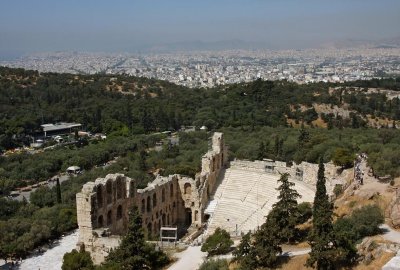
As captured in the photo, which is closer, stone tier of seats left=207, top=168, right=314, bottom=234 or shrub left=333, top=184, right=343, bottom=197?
shrub left=333, top=184, right=343, bottom=197

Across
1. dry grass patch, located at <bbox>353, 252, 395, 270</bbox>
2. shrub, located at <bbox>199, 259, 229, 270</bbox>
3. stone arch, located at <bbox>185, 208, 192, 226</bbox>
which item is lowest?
stone arch, located at <bbox>185, 208, 192, 226</bbox>

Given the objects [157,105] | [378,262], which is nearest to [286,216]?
[378,262]

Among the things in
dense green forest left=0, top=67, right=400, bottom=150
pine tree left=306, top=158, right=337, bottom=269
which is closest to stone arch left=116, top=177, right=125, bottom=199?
pine tree left=306, top=158, right=337, bottom=269

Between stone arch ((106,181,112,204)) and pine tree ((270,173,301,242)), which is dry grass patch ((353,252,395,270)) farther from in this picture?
stone arch ((106,181,112,204))

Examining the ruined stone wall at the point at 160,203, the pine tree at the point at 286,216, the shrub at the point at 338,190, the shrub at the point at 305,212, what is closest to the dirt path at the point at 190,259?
the pine tree at the point at 286,216

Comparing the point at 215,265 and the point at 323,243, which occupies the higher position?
the point at 323,243

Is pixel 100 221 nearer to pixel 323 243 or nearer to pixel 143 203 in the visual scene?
pixel 143 203

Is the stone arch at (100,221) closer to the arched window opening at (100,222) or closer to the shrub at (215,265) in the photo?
the arched window opening at (100,222)

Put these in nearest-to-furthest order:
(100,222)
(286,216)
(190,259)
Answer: (286,216) < (190,259) < (100,222)

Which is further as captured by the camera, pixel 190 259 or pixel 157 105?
pixel 157 105
